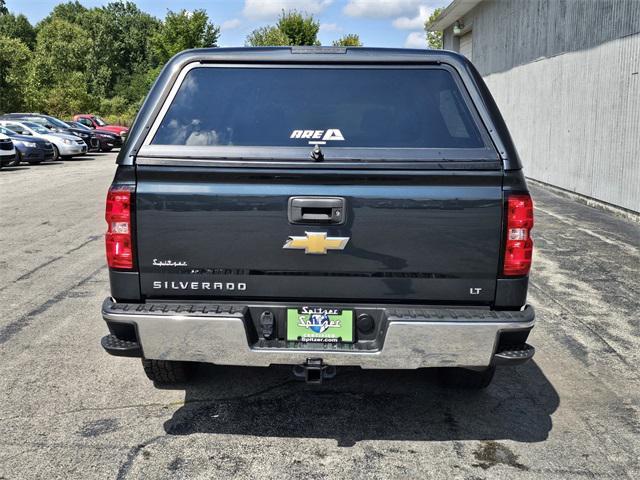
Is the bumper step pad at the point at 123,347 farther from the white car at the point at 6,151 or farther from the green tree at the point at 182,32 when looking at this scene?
the green tree at the point at 182,32

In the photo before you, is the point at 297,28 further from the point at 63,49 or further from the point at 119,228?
the point at 119,228

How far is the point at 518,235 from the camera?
3576 mm

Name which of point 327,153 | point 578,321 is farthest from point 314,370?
point 578,321

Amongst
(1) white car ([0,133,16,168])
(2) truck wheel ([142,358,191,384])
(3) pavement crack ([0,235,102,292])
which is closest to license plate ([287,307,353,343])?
(2) truck wheel ([142,358,191,384])

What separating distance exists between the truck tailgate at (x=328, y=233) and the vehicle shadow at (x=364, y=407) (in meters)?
0.90

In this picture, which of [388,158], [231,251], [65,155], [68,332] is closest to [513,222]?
[388,158]

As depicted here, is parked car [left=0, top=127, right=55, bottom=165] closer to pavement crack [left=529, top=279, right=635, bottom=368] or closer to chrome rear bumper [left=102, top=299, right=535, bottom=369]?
pavement crack [left=529, top=279, right=635, bottom=368]

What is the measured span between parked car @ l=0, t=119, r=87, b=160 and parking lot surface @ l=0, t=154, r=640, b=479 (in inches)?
887

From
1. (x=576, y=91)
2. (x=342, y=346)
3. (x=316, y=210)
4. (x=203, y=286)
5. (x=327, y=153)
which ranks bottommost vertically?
(x=342, y=346)

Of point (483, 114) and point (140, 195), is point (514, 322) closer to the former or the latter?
point (483, 114)

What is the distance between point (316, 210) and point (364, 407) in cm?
147

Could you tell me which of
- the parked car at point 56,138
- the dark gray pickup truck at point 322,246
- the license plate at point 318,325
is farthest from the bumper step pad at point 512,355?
the parked car at point 56,138

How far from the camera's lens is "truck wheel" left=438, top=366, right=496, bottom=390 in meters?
4.52

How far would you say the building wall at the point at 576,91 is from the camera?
40.8ft
